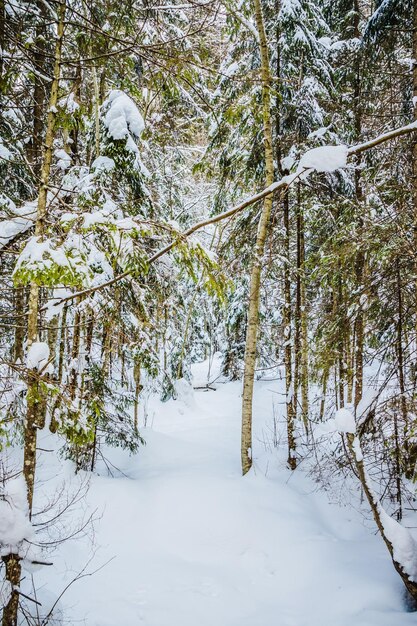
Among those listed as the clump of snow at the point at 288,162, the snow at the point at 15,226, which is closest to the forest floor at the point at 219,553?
the snow at the point at 15,226

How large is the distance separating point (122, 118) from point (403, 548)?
281 inches

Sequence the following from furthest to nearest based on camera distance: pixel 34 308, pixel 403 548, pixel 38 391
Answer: pixel 403 548
pixel 34 308
pixel 38 391

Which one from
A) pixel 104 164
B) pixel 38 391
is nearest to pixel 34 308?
pixel 38 391

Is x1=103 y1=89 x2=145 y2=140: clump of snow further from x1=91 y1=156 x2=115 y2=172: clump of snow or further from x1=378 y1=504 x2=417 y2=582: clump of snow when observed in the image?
x1=378 y1=504 x2=417 y2=582: clump of snow

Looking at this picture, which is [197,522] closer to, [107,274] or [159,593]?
[159,593]

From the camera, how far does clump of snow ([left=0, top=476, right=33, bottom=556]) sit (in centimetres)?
295

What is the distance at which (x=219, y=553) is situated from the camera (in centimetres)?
490

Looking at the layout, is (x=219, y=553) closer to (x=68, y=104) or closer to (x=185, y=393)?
(x=68, y=104)

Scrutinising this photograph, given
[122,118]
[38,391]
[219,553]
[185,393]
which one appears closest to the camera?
[38,391]

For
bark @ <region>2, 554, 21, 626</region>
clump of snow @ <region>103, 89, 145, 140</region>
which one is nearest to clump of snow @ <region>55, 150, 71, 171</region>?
clump of snow @ <region>103, 89, 145, 140</region>

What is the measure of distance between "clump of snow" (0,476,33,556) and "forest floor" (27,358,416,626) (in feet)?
4.61

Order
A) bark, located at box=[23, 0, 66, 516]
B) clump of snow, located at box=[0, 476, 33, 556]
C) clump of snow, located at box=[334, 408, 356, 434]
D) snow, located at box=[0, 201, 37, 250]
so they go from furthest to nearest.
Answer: clump of snow, located at box=[334, 408, 356, 434]
bark, located at box=[23, 0, 66, 516]
snow, located at box=[0, 201, 37, 250]
clump of snow, located at box=[0, 476, 33, 556]

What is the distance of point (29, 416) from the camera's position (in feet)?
10.7

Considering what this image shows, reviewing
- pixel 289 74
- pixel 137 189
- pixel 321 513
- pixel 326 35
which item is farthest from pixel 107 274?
pixel 326 35
